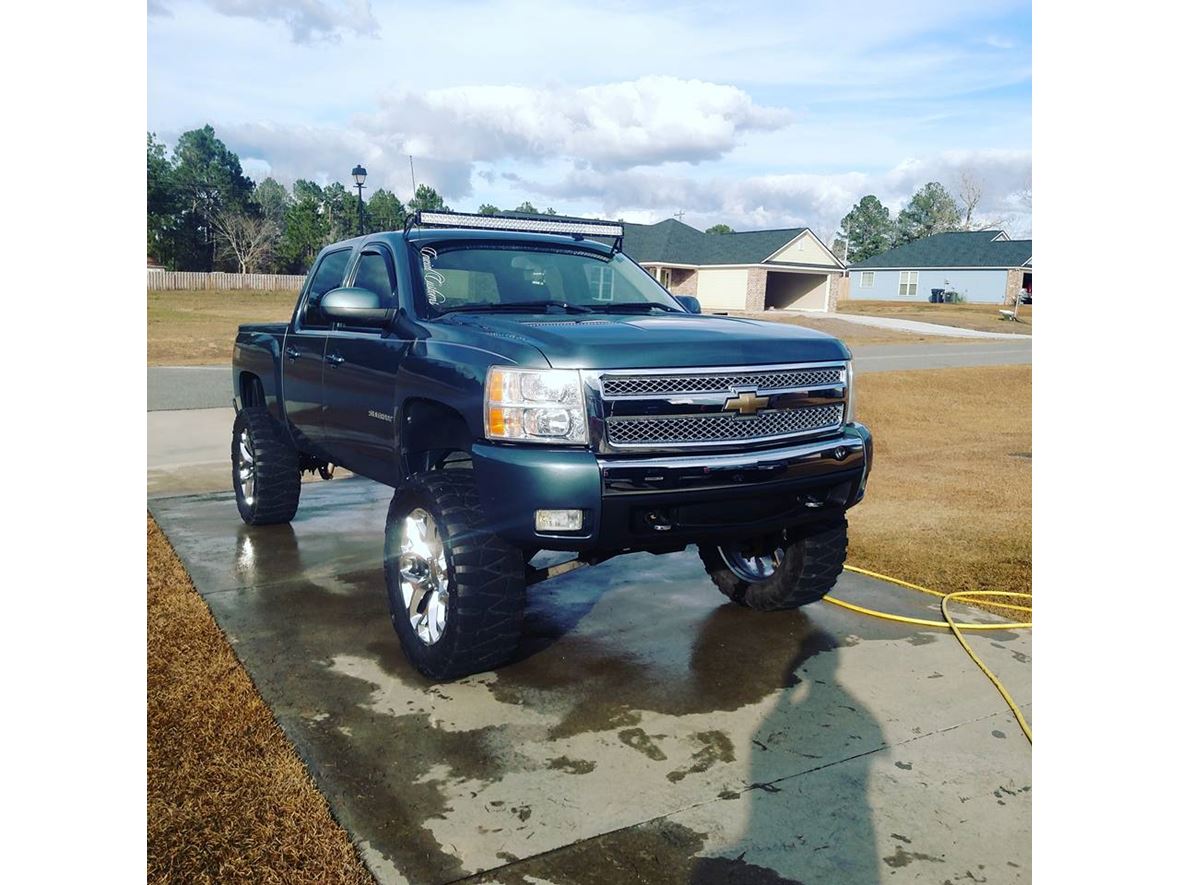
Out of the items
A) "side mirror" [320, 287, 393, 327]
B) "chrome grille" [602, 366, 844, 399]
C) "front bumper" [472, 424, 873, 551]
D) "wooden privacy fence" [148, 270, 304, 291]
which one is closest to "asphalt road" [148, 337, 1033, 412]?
"chrome grille" [602, 366, 844, 399]

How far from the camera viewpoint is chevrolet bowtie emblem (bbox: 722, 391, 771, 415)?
3.97 m

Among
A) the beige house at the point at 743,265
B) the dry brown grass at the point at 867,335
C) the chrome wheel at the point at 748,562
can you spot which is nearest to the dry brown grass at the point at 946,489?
the chrome wheel at the point at 748,562

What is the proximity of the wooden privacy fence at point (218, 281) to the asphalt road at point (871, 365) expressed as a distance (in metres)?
33.1

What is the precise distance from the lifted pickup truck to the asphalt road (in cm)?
771

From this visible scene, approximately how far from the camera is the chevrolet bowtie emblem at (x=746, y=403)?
3.97 m

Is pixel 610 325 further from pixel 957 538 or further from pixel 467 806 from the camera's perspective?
pixel 957 538

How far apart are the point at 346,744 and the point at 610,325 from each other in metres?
2.07

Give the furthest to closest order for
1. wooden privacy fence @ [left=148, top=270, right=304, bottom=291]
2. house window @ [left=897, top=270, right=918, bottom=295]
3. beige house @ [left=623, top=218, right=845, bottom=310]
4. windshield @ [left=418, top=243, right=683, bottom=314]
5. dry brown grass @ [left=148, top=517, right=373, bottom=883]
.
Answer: house window @ [left=897, top=270, right=918, bottom=295] → beige house @ [left=623, top=218, right=845, bottom=310] → wooden privacy fence @ [left=148, top=270, right=304, bottom=291] → windshield @ [left=418, top=243, right=683, bottom=314] → dry brown grass @ [left=148, top=517, right=373, bottom=883]

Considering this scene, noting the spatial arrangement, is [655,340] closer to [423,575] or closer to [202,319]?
[423,575]

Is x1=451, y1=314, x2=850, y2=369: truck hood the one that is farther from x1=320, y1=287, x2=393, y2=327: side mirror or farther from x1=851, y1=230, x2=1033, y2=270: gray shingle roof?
x1=851, y1=230, x2=1033, y2=270: gray shingle roof

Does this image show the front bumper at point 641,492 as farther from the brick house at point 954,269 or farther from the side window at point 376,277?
the brick house at point 954,269

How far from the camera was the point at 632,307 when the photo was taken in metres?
5.21

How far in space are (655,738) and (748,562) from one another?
1.93 metres

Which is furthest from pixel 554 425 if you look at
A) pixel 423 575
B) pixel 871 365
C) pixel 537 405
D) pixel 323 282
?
pixel 871 365
